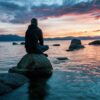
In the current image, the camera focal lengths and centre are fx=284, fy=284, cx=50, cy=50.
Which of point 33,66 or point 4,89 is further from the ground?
point 33,66

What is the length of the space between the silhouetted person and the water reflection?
411 cm

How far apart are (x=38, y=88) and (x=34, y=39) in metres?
8.84

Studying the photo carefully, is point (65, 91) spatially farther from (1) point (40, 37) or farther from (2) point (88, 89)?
(1) point (40, 37)

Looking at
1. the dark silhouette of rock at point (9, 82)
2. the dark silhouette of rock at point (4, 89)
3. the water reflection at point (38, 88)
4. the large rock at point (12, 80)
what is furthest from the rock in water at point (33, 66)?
the dark silhouette of rock at point (4, 89)

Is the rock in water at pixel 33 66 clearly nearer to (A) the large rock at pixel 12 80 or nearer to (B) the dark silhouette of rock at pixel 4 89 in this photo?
(A) the large rock at pixel 12 80

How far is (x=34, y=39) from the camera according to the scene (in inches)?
1080

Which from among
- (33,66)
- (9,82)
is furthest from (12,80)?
(33,66)

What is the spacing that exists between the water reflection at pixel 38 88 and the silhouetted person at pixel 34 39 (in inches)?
162

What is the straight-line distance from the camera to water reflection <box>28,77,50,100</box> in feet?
55.6

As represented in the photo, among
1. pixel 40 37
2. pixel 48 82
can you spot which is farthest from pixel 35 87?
pixel 40 37

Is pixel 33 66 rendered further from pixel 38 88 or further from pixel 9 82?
pixel 9 82

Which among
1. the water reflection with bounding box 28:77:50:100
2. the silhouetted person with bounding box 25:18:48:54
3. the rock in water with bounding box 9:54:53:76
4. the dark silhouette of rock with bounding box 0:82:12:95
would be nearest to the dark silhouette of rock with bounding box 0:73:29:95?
the dark silhouette of rock with bounding box 0:82:12:95

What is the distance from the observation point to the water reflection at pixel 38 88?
1695cm

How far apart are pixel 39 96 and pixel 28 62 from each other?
28.5 ft
